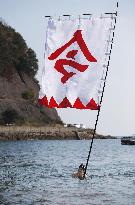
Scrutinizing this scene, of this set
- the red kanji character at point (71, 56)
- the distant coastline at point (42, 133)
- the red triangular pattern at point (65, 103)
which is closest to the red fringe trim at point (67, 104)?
the red triangular pattern at point (65, 103)

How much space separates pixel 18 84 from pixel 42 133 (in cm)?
2214

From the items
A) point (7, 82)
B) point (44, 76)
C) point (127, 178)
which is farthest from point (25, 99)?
point (44, 76)

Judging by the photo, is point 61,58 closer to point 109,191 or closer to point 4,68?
point 109,191

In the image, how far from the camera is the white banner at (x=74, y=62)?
14008mm

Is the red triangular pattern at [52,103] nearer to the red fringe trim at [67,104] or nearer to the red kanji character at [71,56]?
the red fringe trim at [67,104]

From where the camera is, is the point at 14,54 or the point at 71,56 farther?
the point at 14,54

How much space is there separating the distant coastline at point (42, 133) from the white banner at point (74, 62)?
11646 cm

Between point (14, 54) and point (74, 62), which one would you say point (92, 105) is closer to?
point (74, 62)

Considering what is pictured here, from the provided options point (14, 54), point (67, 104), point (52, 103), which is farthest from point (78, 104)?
point (14, 54)

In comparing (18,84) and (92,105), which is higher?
(18,84)

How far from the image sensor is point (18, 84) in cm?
Answer: 15588

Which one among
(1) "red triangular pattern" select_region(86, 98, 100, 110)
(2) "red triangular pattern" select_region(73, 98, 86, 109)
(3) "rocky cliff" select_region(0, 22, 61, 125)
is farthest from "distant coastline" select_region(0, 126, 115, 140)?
(1) "red triangular pattern" select_region(86, 98, 100, 110)

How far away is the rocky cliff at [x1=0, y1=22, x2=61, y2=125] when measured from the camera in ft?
457

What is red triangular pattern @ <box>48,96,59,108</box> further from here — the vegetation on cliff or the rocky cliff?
the vegetation on cliff
